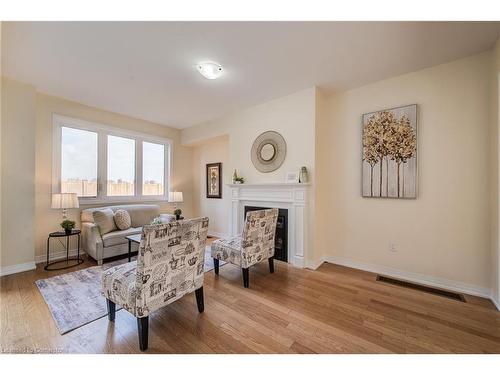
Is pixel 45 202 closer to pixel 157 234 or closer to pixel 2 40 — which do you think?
pixel 2 40

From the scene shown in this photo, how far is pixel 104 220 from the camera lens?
3.20 m

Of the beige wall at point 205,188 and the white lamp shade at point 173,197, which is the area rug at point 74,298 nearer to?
the white lamp shade at point 173,197

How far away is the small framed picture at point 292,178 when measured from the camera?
304cm

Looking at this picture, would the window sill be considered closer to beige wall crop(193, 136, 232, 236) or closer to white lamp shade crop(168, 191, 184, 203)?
white lamp shade crop(168, 191, 184, 203)

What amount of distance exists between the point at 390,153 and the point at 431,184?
57cm

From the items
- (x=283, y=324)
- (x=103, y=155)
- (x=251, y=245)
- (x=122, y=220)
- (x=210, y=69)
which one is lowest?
(x=283, y=324)

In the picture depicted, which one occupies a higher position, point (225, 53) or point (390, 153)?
point (225, 53)

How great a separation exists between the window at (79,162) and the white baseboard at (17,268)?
113 centimetres

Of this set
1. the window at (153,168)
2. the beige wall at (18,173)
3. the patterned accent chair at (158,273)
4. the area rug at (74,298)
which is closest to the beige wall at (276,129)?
the window at (153,168)

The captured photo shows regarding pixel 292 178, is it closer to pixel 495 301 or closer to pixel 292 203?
pixel 292 203

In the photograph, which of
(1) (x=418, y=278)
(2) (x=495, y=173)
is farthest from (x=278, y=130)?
(1) (x=418, y=278)

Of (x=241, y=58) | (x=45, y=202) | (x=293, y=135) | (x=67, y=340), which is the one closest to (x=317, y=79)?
(x=293, y=135)

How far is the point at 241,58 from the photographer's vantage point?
2.23 m

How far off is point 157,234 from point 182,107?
2922 millimetres
